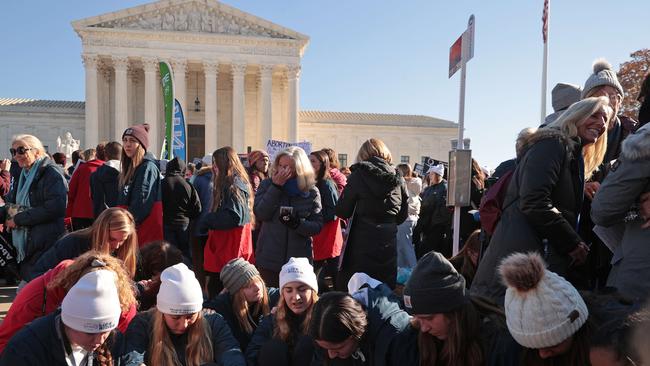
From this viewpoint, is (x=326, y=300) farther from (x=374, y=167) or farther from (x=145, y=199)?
(x=145, y=199)

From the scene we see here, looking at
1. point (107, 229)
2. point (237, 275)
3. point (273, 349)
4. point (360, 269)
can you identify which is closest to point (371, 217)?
point (360, 269)

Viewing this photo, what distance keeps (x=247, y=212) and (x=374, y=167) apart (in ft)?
5.07

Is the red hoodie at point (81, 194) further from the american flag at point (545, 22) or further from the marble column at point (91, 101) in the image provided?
the marble column at point (91, 101)

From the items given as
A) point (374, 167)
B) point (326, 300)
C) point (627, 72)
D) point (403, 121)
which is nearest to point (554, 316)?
point (326, 300)

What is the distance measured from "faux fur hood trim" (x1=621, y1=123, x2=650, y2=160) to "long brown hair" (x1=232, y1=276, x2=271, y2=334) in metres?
2.63

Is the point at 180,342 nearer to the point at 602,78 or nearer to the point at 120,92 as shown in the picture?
the point at 602,78

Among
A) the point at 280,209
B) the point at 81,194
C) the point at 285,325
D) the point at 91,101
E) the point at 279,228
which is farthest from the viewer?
the point at 91,101

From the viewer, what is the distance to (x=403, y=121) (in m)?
53.3

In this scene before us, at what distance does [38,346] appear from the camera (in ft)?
8.38

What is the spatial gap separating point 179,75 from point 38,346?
1685 inches

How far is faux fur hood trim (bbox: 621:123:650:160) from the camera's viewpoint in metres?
2.48

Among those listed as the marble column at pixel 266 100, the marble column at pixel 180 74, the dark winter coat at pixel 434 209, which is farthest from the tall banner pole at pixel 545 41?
the marble column at pixel 180 74

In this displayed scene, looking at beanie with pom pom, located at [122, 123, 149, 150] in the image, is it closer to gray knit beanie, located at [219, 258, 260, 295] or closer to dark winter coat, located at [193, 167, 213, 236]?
dark winter coat, located at [193, 167, 213, 236]

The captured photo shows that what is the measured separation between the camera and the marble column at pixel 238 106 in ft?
144
